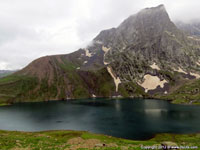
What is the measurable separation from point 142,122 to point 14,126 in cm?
8036

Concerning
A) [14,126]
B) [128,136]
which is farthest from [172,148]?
[14,126]

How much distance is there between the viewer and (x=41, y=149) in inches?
1340

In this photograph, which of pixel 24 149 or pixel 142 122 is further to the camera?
pixel 142 122

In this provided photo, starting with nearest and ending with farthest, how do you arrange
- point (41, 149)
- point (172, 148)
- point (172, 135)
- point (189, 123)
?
point (172, 148) < point (41, 149) < point (172, 135) < point (189, 123)

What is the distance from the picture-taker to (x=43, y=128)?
286 feet

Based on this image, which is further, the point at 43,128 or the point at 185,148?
the point at 43,128

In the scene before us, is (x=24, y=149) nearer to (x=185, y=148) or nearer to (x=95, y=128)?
(x=185, y=148)

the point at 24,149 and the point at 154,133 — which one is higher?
the point at 24,149

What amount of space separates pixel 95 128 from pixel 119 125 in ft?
48.8

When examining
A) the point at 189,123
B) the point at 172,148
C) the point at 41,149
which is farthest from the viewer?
the point at 189,123

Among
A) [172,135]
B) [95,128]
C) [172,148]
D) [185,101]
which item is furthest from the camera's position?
[185,101]

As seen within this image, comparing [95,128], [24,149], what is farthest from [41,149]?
[95,128]

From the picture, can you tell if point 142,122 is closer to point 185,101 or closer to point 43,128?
point 43,128

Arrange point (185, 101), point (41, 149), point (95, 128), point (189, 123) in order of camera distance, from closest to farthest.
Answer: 1. point (41, 149)
2. point (95, 128)
3. point (189, 123)
4. point (185, 101)
